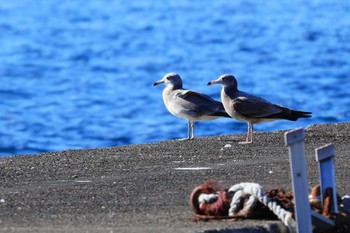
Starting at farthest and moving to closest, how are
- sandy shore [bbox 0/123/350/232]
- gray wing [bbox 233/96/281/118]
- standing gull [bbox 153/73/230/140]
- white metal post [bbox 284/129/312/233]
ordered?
standing gull [bbox 153/73/230/140], gray wing [bbox 233/96/281/118], sandy shore [bbox 0/123/350/232], white metal post [bbox 284/129/312/233]

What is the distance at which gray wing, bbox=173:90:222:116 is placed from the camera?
16062mm

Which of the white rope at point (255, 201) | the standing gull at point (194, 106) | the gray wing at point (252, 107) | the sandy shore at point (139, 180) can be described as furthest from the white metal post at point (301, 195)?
the standing gull at point (194, 106)

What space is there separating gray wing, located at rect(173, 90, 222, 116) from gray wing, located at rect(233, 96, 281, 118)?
1.62ft

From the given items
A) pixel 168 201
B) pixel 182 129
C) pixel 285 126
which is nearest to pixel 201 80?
pixel 182 129

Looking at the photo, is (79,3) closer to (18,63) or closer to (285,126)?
(18,63)

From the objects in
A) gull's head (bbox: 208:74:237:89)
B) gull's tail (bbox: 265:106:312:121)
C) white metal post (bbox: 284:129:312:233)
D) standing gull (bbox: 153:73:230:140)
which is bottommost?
white metal post (bbox: 284:129:312:233)

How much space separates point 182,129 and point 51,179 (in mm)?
20398

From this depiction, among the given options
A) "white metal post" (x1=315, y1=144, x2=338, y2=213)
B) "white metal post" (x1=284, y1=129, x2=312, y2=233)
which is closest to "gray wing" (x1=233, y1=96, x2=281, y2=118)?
"white metal post" (x1=315, y1=144, x2=338, y2=213)

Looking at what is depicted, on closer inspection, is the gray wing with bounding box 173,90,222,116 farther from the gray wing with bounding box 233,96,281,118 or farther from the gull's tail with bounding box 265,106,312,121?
the gull's tail with bounding box 265,106,312,121

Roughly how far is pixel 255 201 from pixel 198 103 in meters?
5.89

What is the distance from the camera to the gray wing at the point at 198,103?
16.1 m

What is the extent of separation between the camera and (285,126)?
30.0 meters

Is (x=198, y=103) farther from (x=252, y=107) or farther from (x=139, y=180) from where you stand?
(x=139, y=180)

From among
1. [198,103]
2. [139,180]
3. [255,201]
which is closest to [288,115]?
[198,103]
